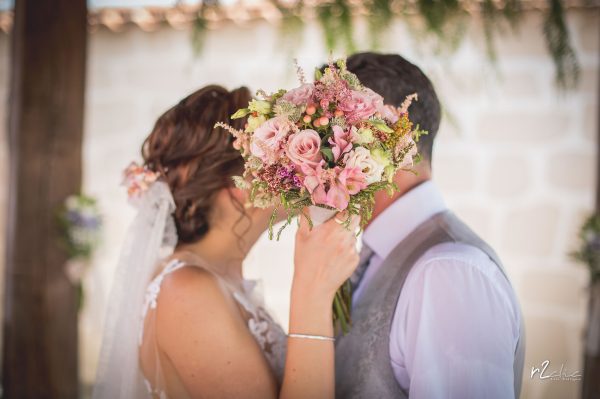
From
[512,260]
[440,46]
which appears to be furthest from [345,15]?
[512,260]

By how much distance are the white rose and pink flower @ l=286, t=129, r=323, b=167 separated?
0.07m

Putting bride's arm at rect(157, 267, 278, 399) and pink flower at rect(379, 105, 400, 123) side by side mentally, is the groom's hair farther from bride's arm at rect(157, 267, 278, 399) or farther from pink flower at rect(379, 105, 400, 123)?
bride's arm at rect(157, 267, 278, 399)

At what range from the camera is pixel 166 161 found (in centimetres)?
189

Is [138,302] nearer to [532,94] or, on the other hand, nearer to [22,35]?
[22,35]

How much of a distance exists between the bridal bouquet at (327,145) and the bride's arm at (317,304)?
139 mm

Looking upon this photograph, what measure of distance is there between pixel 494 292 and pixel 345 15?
3.89 ft

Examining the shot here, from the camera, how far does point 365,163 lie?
129 cm

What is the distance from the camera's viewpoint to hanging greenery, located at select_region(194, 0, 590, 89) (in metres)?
2.04

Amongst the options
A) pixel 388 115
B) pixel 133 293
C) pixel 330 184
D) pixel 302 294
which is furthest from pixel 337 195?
pixel 133 293

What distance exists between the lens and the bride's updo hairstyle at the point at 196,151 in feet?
6.04

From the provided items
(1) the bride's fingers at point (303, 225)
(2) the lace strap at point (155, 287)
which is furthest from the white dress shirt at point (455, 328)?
(2) the lace strap at point (155, 287)

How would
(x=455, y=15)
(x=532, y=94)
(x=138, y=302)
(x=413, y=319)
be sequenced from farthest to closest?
(x=532, y=94), (x=455, y=15), (x=138, y=302), (x=413, y=319)

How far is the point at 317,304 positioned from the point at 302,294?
0.05 m

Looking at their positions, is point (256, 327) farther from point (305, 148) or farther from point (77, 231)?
point (77, 231)
